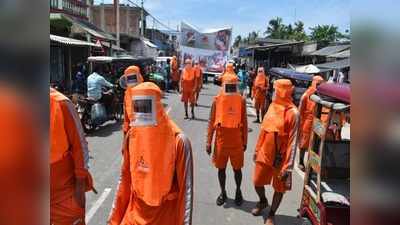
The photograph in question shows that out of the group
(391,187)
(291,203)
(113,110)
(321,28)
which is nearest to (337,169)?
(291,203)

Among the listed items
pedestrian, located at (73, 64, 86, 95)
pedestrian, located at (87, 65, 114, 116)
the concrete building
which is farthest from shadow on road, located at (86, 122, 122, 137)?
the concrete building

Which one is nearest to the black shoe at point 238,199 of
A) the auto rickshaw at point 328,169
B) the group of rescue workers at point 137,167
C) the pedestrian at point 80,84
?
the auto rickshaw at point 328,169

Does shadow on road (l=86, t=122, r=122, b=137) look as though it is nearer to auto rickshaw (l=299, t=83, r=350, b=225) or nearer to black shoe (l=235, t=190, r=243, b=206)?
black shoe (l=235, t=190, r=243, b=206)

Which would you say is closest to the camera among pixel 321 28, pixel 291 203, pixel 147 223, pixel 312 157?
pixel 147 223

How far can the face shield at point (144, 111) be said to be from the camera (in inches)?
132

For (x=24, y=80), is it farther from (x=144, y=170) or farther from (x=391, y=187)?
(x=144, y=170)

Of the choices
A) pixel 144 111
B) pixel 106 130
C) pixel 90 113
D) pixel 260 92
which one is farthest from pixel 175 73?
pixel 144 111

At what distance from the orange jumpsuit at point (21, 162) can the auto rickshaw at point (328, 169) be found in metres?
3.44

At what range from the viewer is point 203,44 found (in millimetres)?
24234

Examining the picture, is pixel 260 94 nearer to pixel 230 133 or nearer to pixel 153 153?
pixel 230 133

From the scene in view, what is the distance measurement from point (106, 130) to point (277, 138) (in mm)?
8451

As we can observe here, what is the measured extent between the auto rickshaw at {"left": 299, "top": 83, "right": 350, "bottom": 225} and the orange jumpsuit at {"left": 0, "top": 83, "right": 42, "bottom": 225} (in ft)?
11.3

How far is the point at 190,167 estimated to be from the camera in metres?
3.28

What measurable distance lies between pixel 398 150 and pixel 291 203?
6643 mm
